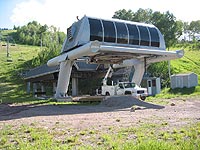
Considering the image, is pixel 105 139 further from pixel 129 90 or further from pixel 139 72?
pixel 139 72

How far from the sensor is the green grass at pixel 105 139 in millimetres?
6666

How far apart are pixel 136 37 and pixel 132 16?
60963 mm

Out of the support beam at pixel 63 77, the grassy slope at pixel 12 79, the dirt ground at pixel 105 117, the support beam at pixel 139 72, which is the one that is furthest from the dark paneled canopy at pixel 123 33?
the grassy slope at pixel 12 79

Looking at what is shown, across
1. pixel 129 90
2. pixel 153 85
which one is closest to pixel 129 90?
pixel 129 90

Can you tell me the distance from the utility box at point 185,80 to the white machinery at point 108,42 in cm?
1315

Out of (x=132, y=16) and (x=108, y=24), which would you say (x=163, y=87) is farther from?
(x=132, y=16)

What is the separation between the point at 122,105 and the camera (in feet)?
67.0

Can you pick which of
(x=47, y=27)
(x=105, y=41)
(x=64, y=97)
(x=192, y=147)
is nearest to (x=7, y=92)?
(x=64, y=97)

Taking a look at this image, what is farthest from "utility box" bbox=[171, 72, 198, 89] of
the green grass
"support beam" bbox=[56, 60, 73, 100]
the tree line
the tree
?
the tree line

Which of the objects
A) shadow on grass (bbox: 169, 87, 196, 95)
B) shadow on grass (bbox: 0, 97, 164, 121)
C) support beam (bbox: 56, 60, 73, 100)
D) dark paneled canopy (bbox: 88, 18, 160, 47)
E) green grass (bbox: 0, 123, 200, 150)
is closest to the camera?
green grass (bbox: 0, 123, 200, 150)

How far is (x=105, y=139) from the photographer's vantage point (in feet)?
25.5

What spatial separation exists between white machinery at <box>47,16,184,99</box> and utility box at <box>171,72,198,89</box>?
43.1 feet

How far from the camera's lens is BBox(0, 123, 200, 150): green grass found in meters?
6.67

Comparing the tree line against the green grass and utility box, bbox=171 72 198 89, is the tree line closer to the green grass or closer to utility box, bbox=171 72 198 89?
utility box, bbox=171 72 198 89
